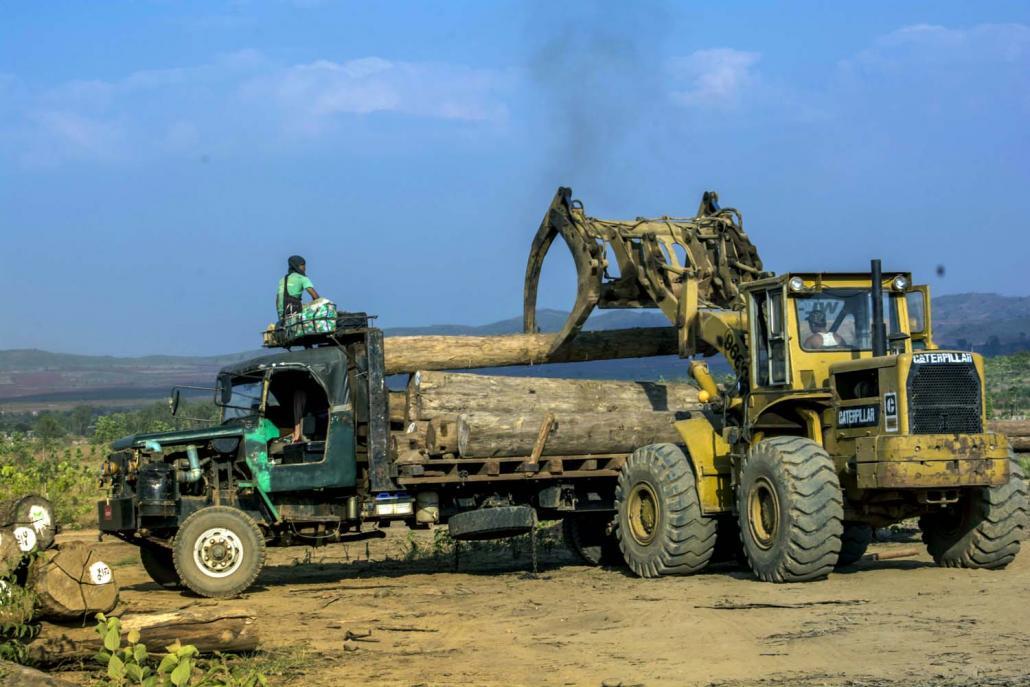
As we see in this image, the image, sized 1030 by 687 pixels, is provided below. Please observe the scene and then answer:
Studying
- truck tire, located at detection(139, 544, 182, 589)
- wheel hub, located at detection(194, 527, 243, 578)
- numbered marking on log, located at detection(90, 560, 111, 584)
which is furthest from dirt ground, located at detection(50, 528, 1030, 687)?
numbered marking on log, located at detection(90, 560, 111, 584)

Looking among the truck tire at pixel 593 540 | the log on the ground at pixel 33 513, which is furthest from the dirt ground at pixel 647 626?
the log on the ground at pixel 33 513

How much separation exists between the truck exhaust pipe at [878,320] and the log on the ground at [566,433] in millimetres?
3127

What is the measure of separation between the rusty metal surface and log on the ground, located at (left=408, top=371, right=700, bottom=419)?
951mm

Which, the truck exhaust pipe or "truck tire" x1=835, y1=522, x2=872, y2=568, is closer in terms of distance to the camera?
the truck exhaust pipe

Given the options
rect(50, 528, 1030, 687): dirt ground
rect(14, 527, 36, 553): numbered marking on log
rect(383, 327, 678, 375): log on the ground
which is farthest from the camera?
rect(383, 327, 678, 375): log on the ground

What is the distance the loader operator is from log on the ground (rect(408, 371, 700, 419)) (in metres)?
2.90

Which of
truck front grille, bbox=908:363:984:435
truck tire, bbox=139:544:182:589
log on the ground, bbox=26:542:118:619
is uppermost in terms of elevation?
truck front grille, bbox=908:363:984:435

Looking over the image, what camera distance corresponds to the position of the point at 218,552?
14180 millimetres

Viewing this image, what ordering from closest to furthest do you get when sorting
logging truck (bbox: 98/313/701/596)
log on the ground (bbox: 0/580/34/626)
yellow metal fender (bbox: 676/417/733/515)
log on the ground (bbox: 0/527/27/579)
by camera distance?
log on the ground (bbox: 0/580/34/626)
log on the ground (bbox: 0/527/27/579)
yellow metal fender (bbox: 676/417/733/515)
logging truck (bbox: 98/313/701/596)

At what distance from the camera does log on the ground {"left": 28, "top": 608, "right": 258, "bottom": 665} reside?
9.70m

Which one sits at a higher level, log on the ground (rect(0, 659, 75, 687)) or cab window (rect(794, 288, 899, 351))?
cab window (rect(794, 288, 899, 351))

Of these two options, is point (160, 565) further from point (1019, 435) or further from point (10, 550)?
point (1019, 435)

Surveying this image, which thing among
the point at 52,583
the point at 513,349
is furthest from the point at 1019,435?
the point at 52,583

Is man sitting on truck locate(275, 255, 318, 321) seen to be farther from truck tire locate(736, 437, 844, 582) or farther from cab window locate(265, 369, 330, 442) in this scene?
truck tire locate(736, 437, 844, 582)
